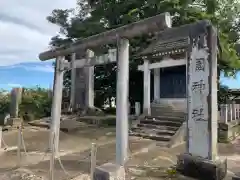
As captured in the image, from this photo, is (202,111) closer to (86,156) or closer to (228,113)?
(86,156)

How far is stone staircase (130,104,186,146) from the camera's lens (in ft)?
34.1

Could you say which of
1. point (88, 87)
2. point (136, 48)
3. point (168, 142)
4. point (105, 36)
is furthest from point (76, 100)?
point (105, 36)

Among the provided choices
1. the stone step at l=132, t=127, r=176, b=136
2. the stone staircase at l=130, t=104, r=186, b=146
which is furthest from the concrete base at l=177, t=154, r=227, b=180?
the stone step at l=132, t=127, r=176, b=136

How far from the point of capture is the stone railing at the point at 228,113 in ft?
35.1

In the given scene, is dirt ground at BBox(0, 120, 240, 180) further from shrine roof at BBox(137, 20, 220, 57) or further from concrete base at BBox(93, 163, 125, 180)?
shrine roof at BBox(137, 20, 220, 57)

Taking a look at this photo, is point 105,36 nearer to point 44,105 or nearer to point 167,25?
point 167,25

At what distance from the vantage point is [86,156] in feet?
24.3

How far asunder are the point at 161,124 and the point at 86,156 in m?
5.45

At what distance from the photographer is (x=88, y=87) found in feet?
56.5

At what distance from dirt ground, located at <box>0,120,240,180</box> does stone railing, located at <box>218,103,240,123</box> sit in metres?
1.15

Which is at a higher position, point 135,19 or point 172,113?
point 135,19

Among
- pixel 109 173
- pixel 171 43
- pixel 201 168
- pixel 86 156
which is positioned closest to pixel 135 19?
pixel 171 43

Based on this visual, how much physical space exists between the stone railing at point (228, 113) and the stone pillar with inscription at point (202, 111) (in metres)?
5.55

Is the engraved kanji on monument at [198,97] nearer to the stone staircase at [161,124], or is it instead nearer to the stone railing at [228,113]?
the stone staircase at [161,124]
